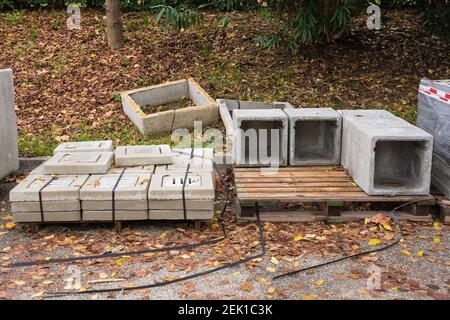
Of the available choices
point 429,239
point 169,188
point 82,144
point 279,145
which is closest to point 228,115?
point 279,145

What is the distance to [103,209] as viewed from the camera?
5.44m

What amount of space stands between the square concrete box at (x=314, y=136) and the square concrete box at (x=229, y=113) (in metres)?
0.80

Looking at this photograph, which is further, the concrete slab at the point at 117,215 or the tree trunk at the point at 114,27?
the tree trunk at the point at 114,27

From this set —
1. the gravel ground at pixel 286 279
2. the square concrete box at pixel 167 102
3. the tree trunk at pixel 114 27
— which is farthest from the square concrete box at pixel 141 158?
the tree trunk at pixel 114 27

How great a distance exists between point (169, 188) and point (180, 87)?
3734mm

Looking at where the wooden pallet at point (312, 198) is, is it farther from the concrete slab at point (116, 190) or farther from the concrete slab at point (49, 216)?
the concrete slab at point (49, 216)

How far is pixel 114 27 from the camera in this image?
995cm

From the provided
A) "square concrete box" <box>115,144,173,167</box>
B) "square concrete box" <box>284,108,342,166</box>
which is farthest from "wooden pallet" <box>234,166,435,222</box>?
"square concrete box" <box>115,144,173,167</box>

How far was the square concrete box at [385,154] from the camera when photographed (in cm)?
565

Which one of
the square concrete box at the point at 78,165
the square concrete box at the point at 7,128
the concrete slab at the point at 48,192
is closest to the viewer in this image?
the concrete slab at the point at 48,192

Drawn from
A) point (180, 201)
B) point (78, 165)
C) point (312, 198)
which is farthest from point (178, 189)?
point (312, 198)

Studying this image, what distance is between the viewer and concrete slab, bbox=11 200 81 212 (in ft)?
17.7

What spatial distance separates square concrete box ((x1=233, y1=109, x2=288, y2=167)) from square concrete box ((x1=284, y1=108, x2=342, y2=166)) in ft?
0.31

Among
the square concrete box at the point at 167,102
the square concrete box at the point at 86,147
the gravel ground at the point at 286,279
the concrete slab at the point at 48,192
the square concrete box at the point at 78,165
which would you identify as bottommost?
the gravel ground at the point at 286,279
